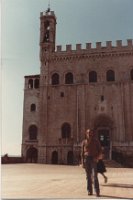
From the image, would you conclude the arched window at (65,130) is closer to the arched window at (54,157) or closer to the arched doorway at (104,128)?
the arched window at (54,157)

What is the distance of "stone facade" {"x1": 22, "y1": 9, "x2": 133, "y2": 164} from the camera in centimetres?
3106

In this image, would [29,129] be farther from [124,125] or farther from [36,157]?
[124,125]

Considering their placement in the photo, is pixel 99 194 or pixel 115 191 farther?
pixel 115 191

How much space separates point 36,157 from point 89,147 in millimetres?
26379

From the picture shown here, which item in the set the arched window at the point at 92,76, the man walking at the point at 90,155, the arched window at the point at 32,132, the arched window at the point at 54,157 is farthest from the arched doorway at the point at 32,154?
the man walking at the point at 90,155

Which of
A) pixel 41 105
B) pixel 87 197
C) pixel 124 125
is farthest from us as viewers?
pixel 41 105

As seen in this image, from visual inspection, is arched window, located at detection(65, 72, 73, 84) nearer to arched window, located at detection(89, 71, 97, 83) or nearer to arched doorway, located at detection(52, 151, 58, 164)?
arched window, located at detection(89, 71, 97, 83)

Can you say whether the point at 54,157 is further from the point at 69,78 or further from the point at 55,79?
the point at 69,78

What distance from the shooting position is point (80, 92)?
32094 millimetres

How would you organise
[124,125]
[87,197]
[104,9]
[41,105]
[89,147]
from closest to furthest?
1. [87,197]
2. [89,147]
3. [104,9]
4. [124,125]
5. [41,105]

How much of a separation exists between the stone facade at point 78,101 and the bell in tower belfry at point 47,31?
96 mm

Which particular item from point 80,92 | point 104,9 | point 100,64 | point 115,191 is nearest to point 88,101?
point 80,92

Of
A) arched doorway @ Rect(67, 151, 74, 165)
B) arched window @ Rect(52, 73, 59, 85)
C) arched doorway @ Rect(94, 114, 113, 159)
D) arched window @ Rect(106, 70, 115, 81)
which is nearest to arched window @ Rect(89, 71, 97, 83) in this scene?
arched window @ Rect(106, 70, 115, 81)

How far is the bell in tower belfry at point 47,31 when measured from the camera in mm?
34094
